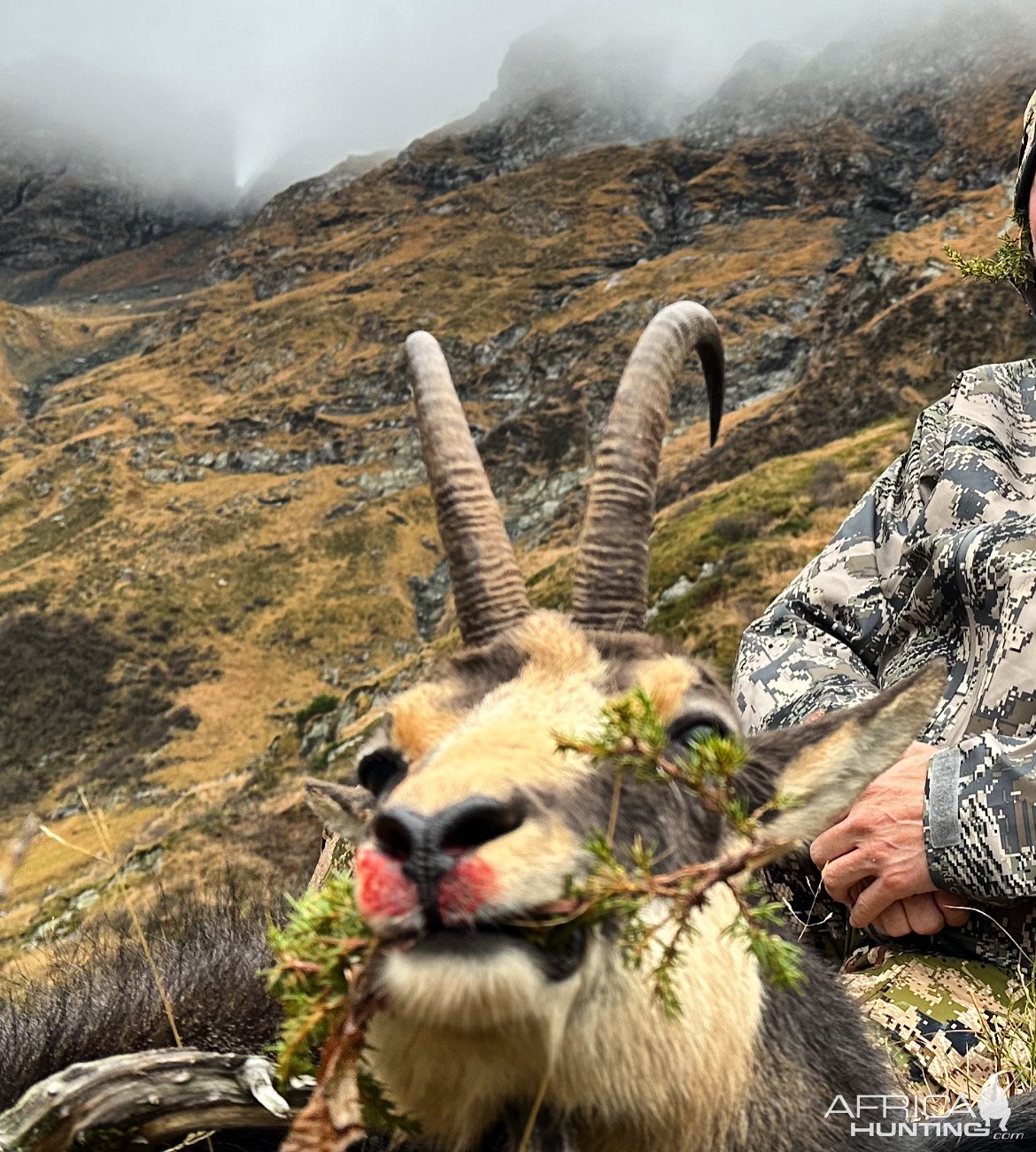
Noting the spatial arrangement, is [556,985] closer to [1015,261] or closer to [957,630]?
[957,630]

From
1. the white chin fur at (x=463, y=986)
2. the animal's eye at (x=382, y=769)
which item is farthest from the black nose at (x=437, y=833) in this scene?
the animal's eye at (x=382, y=769)

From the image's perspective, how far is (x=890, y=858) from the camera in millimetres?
3994

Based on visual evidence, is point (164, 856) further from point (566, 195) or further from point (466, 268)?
point (566, 195)

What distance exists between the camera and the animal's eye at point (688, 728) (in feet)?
9.33

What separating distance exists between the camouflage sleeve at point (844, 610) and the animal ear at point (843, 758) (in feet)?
6.52

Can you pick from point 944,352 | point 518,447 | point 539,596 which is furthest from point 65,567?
point 944,352

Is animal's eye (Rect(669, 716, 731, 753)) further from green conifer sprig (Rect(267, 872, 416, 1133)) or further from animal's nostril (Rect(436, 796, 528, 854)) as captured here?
green conifer sprig (Rect(267, 872, 416, 1133))

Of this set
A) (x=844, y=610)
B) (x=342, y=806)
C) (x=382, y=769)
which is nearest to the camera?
(x=382, y=769)

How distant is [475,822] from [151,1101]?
2370 millimetres

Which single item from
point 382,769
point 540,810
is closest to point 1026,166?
point 382,769

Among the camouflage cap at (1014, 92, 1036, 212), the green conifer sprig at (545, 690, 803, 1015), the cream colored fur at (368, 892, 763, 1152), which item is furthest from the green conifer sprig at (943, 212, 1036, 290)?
the green conifer sprig at (545, 690, 803, 1015)

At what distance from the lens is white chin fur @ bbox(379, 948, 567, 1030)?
1855 millimetres

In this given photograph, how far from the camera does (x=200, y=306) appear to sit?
164 meters

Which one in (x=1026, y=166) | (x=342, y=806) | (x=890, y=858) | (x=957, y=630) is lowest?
(x=890, y=858)
